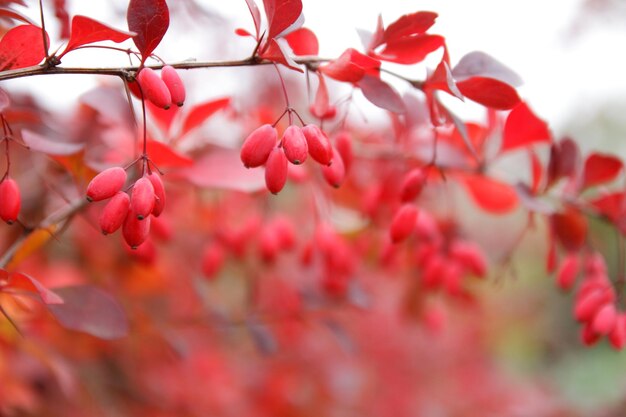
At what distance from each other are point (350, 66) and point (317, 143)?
101mm

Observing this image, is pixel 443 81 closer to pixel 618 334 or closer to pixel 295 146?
pixel 295 146

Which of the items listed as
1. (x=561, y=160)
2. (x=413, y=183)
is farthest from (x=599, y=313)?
(x=413, y=183)

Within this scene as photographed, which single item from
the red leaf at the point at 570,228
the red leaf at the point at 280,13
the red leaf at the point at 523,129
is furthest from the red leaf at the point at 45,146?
the red leaf at the point at 570,228

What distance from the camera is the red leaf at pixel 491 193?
4.05 feet

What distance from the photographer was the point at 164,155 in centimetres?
91

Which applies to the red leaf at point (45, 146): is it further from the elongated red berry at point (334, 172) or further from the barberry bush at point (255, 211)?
the elongated red berry at point (334, 172)

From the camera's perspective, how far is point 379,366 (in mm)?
2775

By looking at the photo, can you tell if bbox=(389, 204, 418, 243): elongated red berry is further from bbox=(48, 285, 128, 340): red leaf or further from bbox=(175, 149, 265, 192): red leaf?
bbox=(48, 285, 128, 340): red leaf

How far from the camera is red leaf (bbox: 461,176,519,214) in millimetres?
1233

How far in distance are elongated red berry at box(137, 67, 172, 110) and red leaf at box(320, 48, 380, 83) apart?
0.19 meters

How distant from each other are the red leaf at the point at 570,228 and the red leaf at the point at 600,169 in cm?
6

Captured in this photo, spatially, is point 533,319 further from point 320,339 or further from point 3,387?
point 3,387

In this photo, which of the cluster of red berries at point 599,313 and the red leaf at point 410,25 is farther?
the cluster of red berries at point 599,313

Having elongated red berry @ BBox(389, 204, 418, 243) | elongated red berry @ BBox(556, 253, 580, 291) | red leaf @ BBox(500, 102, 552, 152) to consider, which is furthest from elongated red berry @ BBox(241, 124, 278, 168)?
elongated red berry @ BBox(556, 253, 580, 291)
